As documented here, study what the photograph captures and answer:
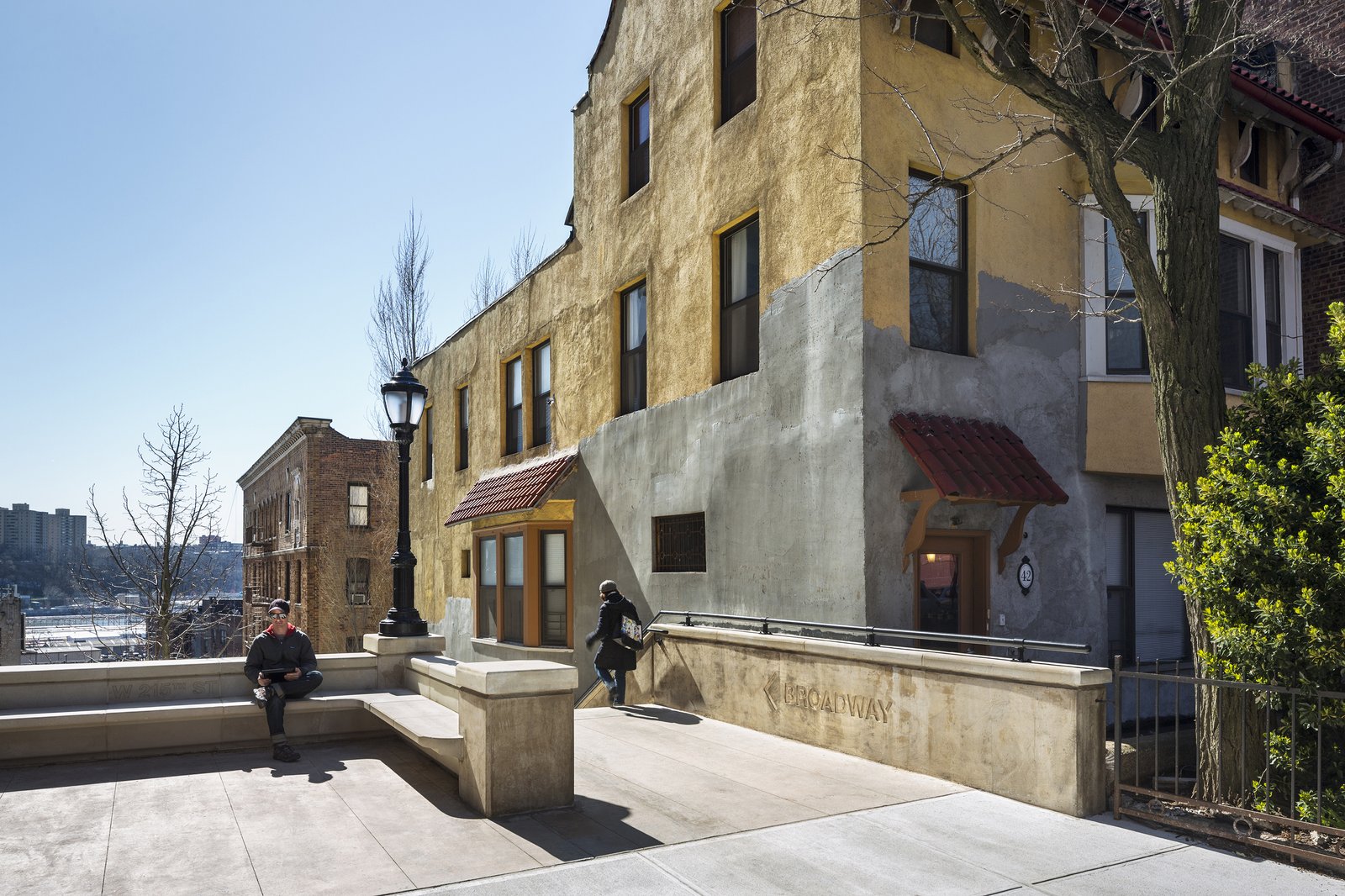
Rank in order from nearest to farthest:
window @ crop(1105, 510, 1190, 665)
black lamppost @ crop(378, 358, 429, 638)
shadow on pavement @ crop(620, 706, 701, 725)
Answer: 1. shadow on pavement @ crop(620, 706, 701, 725)
2. black lamppost @ crop(378, 358, 429, 638)
3. window @ crop(1105, 510, 1190, 665)

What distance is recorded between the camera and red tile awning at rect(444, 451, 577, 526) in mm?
17547

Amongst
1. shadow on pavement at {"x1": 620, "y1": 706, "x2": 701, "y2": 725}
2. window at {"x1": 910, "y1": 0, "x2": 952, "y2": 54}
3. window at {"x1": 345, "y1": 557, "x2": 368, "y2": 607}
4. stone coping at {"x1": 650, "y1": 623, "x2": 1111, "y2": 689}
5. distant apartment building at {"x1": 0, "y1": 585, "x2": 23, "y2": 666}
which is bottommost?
distant apartment building at {"x1": 0, "y1": 585, "x2": 23, "y2": 666}

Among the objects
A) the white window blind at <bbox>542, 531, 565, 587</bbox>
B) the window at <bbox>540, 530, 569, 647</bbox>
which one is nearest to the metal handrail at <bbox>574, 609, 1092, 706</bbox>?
the window at <bbox>540, 530, 569, 647</bbox>

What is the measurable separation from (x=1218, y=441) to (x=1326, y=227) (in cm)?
870

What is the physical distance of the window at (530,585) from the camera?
18.8m

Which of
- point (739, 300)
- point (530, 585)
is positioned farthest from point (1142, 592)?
point (530, 585)

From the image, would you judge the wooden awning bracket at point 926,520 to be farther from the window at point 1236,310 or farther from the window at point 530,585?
the window at point 530,585

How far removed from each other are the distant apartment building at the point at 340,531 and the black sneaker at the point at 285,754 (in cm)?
3005

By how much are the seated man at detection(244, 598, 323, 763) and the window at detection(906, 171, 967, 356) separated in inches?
297

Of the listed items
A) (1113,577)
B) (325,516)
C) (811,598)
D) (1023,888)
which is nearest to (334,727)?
(811,598)

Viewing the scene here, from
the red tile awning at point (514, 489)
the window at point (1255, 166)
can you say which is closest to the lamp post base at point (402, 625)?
the red tile awning at point (514, 489)

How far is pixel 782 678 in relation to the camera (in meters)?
10.9

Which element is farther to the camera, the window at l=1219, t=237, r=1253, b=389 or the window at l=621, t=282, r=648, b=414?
the window at l=621, t=282, r=648, b=414

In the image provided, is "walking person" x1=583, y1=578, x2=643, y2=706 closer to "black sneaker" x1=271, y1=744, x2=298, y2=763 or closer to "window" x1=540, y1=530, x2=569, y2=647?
"black sneaker" x1=271, y1=744, x2=298, y2=763
